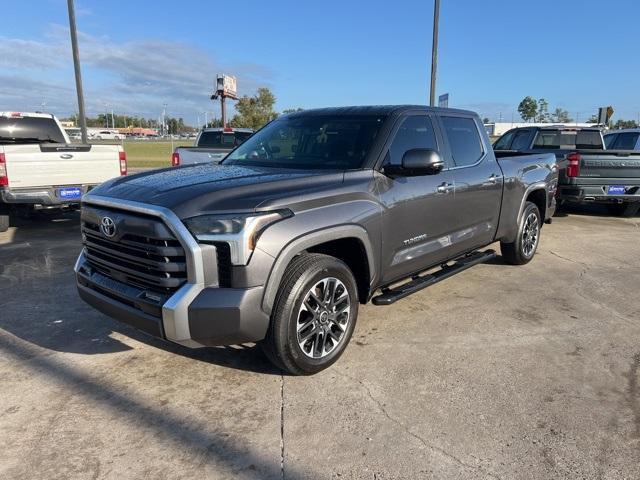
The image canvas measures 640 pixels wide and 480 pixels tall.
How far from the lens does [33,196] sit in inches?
301

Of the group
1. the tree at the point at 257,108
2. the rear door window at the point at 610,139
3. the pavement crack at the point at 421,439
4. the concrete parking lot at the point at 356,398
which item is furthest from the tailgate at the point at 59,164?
the tree at the point at 257,108

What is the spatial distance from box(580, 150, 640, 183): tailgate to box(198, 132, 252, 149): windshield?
7.16 m

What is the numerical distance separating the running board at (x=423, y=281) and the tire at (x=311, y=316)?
0.36m

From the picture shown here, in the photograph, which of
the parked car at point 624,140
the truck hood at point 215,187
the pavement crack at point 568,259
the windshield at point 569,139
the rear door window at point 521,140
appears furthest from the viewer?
the parked car at point 624,140

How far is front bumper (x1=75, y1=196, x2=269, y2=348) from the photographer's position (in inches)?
116

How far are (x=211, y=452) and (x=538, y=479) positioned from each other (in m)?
1.68

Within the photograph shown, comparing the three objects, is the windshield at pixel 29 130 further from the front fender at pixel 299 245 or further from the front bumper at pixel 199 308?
the front fender at pixel 299 245

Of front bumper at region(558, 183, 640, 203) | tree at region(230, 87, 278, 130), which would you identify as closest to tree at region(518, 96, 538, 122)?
tree at region(230, 87, 278, 130)

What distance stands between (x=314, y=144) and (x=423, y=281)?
151 centimetres

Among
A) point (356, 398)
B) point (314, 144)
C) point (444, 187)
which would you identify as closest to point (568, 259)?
point (444, 187)

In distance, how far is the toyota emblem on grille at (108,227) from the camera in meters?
3.31

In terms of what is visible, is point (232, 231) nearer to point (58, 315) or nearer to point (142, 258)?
point (142, 258)

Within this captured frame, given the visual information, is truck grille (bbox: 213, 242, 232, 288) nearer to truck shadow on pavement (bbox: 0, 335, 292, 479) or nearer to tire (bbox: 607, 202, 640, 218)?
truck shadow on pavement (bbox: 0, 335, 292, 479)

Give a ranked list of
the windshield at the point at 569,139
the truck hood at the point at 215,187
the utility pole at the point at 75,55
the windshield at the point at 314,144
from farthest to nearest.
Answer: the utility pole at the point at 75,55 → the windshield at the point at 569,139 → the windshield at the point at 314,144 → the truck hood at the point at 215,187
